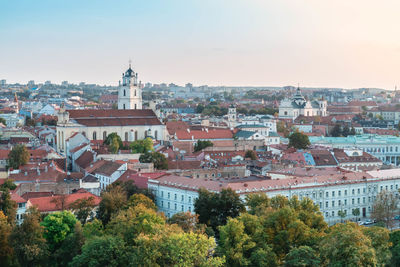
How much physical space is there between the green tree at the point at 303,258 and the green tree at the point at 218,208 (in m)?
9.75

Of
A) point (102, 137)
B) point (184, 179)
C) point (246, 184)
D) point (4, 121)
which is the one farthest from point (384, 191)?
point (4, 121)

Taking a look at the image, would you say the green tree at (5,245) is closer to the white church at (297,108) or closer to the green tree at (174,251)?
the green tree at (174,251)

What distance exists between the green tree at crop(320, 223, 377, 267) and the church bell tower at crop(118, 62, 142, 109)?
6322 centimetres

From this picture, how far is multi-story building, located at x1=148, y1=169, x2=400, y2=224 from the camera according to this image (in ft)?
139

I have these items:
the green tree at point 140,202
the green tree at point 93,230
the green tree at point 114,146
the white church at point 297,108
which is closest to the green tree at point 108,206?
the green tree at point 140,202

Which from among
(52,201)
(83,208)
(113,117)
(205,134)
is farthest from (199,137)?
(83,208)

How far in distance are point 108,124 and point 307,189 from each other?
125ft

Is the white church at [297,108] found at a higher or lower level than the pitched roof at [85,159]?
higher

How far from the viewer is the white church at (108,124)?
74.4 metres

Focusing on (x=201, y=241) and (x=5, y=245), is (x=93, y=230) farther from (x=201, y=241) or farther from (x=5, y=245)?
(x=201, y=241)

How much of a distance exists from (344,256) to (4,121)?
89.9 meters

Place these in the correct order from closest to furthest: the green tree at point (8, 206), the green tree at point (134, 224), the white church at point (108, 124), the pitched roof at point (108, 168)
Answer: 1. the green tree at point (134, 224)
2. the green tree at point (8, 206)
3. the pitched roof at point (108, 168)
4. the white church at point (108, 124)

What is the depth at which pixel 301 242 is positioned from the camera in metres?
31.4

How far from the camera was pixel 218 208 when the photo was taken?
127 feet
